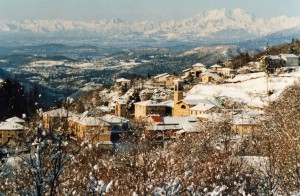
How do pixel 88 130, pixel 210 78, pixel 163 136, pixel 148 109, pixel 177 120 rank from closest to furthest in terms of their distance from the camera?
pixel 88 130
pixel 163 136
pixel 177 120
pixel 148 109
pixel 210 78

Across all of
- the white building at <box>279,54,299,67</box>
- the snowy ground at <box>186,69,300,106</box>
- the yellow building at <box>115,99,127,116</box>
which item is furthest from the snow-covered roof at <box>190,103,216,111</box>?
the white building at <box>279,54,299,67</box>

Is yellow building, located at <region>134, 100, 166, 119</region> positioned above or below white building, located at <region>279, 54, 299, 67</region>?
below

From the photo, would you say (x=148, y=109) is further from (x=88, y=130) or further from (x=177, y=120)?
(x=88, y=130)

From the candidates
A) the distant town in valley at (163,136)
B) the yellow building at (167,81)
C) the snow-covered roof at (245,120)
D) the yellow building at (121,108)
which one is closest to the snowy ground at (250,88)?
the distant town in valley at (163,136)

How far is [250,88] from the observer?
171 feet

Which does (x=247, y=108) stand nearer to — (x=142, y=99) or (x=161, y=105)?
(x=161, y=105)

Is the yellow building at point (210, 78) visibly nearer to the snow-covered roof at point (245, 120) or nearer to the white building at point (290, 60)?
the white building at point (290, 60)

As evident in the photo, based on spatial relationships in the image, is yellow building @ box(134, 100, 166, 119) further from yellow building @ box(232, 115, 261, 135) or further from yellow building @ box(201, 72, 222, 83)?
yellow building @ box(201, 72, 222, 83)

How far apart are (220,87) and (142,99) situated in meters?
9.29

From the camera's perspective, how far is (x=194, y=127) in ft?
119

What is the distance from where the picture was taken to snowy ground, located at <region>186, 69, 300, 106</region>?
47.7 meters

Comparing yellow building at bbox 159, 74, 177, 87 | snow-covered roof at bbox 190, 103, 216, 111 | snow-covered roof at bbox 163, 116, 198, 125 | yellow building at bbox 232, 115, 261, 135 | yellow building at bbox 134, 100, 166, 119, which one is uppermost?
yellow building at bbox 232, 115, 261, 135

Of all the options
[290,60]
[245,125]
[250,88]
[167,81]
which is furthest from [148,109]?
[167,81]

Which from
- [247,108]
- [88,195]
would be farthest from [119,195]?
[247,108]
